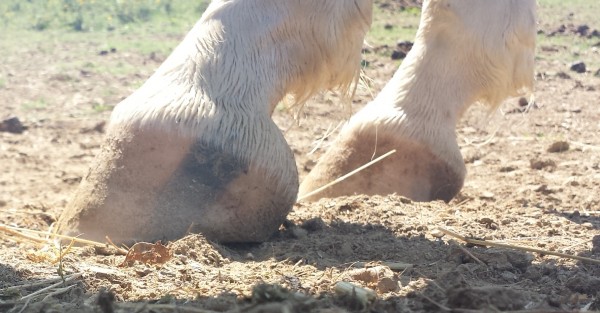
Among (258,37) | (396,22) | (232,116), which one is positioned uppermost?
(258,37)

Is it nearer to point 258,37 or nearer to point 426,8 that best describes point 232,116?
point 258,37

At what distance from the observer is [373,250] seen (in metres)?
2.92

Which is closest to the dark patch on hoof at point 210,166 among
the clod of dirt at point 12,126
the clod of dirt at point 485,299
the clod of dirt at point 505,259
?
the clod of dirt at point 505,259

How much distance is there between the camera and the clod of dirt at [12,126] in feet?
19.9

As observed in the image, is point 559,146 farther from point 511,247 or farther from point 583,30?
point 583,30

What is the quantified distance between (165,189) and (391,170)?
1.01m

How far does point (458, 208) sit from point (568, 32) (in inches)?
202

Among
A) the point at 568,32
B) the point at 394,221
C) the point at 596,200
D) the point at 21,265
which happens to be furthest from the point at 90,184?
the point at 568,32

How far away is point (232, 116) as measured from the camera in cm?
301

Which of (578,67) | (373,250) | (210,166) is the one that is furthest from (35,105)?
(373,250)

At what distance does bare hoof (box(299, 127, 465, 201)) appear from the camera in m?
3.63

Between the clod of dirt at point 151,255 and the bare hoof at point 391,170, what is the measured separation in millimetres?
1113

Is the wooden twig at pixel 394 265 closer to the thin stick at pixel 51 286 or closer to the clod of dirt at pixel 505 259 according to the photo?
the clod of dirt at pixel 505 259

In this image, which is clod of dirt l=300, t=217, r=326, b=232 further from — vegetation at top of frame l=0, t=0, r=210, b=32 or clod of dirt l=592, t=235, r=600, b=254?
vegetation at top of frame l=0, t=0, r=210, b=32
